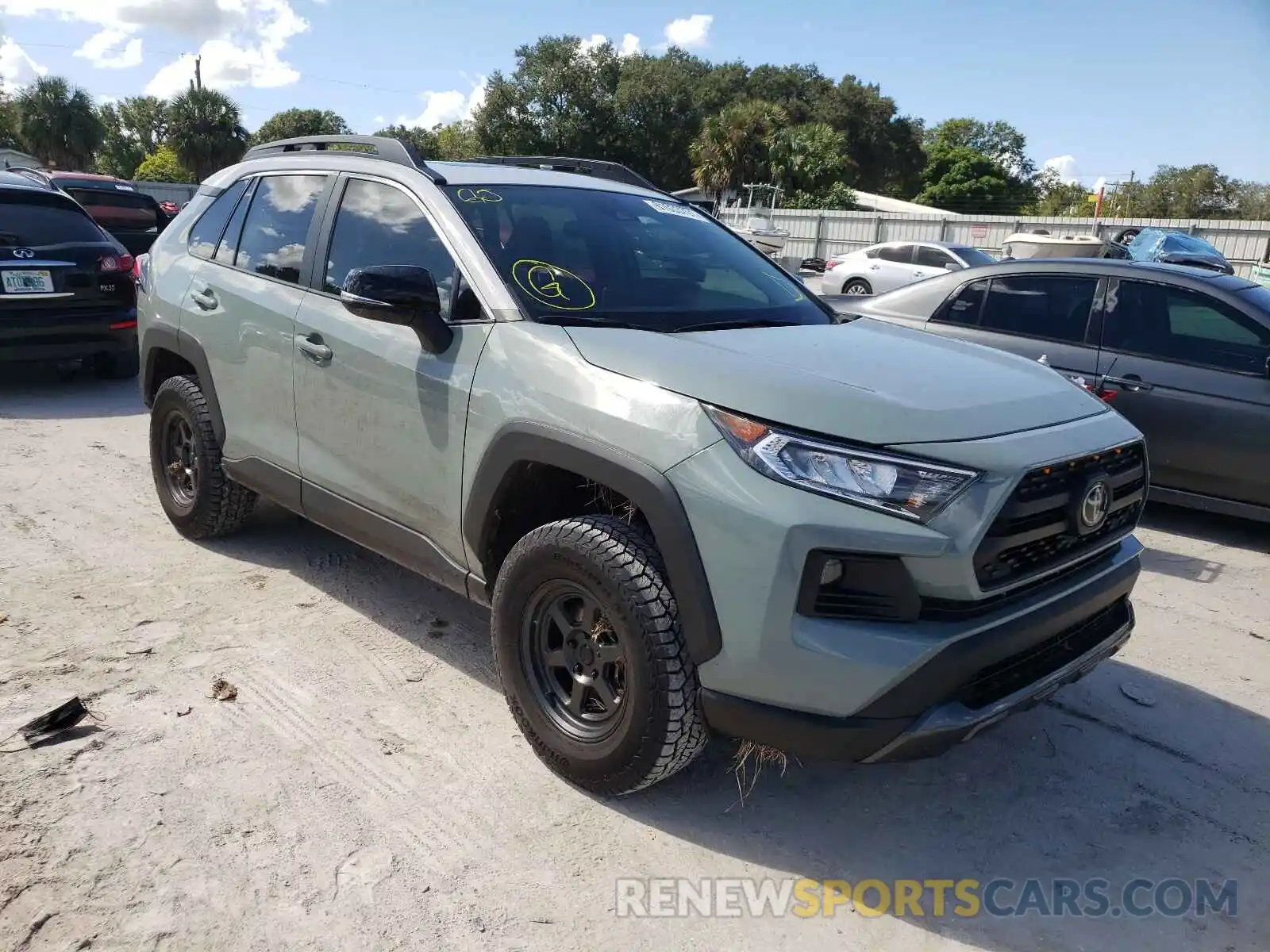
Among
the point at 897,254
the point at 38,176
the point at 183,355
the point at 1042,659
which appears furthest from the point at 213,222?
the point at 897,254

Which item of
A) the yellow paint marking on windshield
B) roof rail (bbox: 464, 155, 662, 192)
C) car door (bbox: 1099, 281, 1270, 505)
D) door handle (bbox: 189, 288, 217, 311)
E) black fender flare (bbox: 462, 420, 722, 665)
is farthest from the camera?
car door (bbox: 1099, 281, 1270, 505)

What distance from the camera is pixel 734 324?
3.28 meters

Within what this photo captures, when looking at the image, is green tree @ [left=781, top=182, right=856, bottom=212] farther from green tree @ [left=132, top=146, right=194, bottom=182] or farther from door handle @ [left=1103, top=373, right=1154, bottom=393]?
door handle @ [left=1103, top=373, right=1154, bottom=393]

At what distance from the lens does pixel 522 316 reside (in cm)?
302

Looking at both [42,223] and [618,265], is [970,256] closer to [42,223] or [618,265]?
[42,223]

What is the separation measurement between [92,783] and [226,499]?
1.92 metres

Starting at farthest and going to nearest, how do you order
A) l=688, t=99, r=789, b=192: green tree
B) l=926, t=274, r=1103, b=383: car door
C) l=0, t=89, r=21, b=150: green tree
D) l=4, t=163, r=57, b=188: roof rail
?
1. l=0, t=89, r=21, b=150: green tree
2. l=688, t=99, r=789, b=192: green tree
3. l=4, t=163, r=57, b=188: roof rail
4. l=926, t=274, r=1103, b=383: car door

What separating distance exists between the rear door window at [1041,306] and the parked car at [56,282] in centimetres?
693

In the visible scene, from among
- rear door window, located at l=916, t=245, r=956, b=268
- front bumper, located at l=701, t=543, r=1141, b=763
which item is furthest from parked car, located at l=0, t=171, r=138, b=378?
rear door window, located at l=916, t=245, r=956, b=268

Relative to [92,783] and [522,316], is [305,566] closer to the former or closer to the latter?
[92,783]

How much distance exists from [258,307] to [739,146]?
151ft

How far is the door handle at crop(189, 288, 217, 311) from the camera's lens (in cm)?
431

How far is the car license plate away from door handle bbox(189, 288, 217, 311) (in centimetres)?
406

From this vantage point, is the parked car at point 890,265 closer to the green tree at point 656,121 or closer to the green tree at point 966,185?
the green tree at point 656,121
